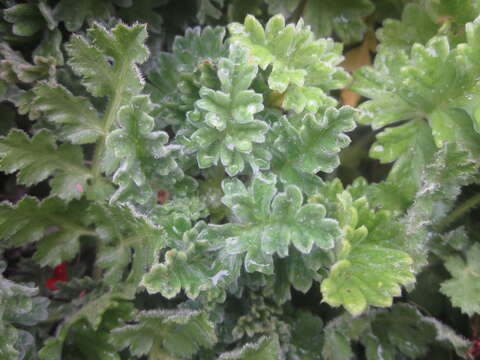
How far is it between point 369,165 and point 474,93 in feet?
1.54

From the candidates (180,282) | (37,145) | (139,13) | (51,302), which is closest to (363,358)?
(180,282)

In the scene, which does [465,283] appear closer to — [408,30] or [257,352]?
[257,352]

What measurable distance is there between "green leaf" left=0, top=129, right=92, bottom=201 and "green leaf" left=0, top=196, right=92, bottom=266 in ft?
0.15

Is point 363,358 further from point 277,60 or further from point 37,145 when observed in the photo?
point 37,145

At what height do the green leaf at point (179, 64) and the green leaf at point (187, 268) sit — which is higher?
the green leaf at point (179, 64)

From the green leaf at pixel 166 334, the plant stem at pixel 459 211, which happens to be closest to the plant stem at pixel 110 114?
the green leaf at pixel 166 334

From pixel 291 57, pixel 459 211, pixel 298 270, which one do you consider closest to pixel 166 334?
pixel 298 270

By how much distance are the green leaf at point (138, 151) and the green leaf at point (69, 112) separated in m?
0.16

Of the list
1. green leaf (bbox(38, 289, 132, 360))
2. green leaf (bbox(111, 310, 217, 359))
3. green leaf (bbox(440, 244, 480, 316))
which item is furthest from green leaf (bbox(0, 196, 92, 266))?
green leaf (bbox(440, 244, 480, 316))

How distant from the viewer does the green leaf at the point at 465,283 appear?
45.6 inches

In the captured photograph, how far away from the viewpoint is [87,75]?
42.9 inches

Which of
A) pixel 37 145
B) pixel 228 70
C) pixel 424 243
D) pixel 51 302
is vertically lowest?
pixel 51 302

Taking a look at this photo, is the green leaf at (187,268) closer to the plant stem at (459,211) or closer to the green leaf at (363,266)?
the green leaf at (363,266)

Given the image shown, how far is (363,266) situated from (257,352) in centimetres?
30
